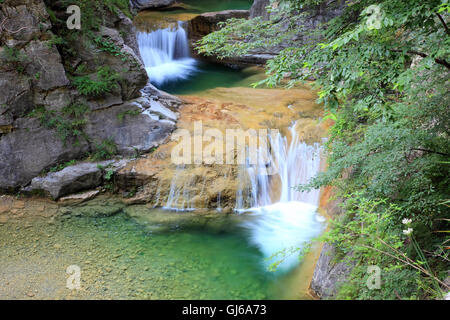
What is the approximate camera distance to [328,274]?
4730 millimetres

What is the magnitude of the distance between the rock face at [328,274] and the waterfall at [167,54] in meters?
9.55

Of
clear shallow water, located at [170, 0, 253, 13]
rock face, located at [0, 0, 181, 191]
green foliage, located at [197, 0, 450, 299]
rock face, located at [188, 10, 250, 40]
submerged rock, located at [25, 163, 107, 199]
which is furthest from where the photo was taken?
clear shallow water, located at [170, 0, 253, 13]

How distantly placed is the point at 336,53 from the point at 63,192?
20.6 feet

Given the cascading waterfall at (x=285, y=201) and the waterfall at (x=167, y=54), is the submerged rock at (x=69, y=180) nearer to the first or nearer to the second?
the cascading waterfall at (x=285, y=201)

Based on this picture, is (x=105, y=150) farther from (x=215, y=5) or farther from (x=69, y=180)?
(x=215, y=5)

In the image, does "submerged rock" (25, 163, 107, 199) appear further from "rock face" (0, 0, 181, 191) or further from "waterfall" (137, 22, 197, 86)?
"waterfall" (137, 22, 197, 86)

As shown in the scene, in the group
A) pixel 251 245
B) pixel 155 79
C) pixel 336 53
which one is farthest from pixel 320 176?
pixel 155 79

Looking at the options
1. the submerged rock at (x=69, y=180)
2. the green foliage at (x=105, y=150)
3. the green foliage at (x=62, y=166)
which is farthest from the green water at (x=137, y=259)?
the green foliage at (x=105, y=150)

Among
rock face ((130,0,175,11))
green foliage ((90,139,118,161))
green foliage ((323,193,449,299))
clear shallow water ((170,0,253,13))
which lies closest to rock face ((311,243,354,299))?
green foliage ((323,193,449,299))

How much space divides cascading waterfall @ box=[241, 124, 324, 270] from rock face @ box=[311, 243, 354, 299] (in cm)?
141

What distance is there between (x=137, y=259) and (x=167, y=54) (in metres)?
10.3

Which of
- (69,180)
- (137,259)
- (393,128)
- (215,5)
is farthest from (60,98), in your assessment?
(215,5)

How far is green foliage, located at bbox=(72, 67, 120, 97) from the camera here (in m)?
7.70

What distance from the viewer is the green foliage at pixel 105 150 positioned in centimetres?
798
